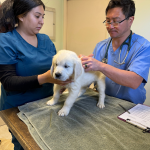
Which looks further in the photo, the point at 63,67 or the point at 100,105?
the point at 100,105

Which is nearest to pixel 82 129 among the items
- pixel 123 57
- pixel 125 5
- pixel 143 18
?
pixel 123 57

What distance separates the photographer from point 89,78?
52.4 inches

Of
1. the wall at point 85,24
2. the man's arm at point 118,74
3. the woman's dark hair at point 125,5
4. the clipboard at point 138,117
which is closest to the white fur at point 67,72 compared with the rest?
the man's arm at point 118,74

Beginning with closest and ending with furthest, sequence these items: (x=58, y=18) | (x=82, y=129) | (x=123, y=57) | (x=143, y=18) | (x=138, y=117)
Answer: (x=82, y=129) → (x=138, y=117) → (x=123, y=57) → (x=143, y=18) → (x=58, y=18)

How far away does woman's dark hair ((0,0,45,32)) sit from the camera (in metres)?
1.14

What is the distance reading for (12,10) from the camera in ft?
3.88

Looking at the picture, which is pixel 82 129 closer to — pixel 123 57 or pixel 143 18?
pixel 123 57

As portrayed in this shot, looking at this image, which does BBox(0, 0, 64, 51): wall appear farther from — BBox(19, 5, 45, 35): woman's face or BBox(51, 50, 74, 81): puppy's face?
BBox(51, 50, 74, 81): puppy's face

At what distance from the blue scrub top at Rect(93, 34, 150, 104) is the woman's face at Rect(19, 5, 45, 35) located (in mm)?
834

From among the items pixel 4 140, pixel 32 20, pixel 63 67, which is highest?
pixel 32 20

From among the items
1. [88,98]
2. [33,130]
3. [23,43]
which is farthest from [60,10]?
[33,130]

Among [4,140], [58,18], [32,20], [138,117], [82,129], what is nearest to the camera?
[82,129]

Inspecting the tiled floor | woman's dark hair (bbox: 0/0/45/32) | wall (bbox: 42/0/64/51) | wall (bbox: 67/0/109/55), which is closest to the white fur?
woman's dark hair (bbox: 0/0/45/32)

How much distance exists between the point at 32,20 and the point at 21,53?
32 cm
